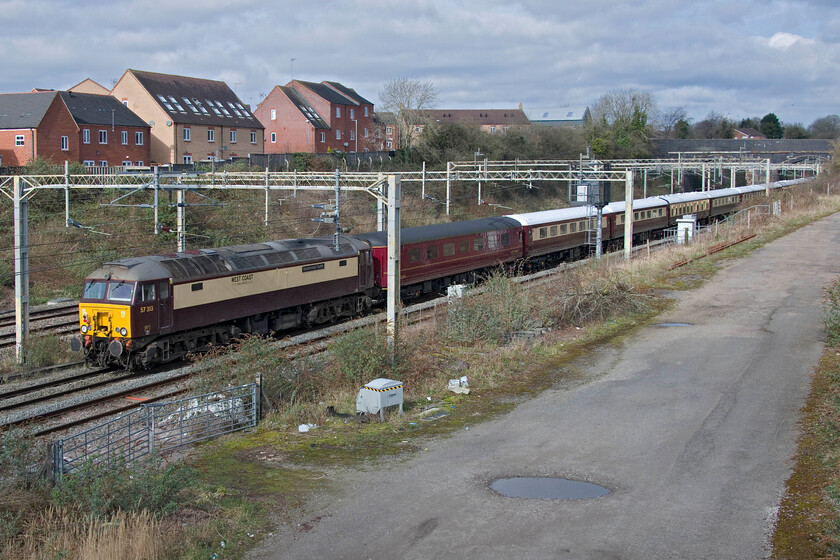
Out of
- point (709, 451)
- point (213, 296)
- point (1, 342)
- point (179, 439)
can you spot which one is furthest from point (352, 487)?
point (1, 342)

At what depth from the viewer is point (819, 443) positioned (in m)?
12.0

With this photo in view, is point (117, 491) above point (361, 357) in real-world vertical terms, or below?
below

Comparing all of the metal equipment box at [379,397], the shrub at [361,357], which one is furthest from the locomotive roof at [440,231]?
the metal equipment box at [379,397]

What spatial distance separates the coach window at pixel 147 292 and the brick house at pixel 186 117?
41.7 m

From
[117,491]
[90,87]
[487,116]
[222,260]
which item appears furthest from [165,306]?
[487,116]

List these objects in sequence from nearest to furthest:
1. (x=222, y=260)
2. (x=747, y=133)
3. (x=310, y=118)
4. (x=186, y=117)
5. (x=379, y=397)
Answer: (x=379, y=397)
(x=222, y=260)
(x=186, y=117)
(x=310, y=118)
(x=747, y=133)

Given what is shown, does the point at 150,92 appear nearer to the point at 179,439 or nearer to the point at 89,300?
the point at 89,300

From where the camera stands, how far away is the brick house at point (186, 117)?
193 ft

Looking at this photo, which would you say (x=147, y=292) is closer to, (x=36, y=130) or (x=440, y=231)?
(x=440, y=231)

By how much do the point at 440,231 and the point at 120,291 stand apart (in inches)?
546

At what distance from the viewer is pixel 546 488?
10.5m

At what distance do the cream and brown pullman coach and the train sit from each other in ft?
0.09

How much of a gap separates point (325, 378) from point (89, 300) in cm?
726

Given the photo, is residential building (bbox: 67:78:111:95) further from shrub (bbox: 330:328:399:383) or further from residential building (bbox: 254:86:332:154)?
shrub (bbox: 330:328:399:383)
